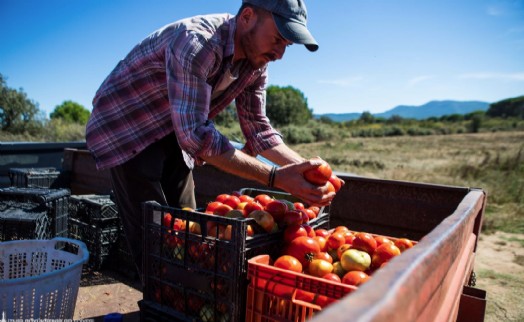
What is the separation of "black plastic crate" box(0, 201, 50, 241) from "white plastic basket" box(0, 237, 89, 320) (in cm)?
Answer: 156

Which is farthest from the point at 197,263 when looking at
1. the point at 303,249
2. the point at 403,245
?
the point at 403,245

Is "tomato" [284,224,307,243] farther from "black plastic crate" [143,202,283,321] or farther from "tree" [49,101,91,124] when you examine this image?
"tree" [49,101,91,124]

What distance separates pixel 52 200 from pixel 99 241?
69 centimetres

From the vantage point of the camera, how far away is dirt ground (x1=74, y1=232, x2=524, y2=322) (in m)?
3.30

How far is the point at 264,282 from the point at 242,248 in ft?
0.60

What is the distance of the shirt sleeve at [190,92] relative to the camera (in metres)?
2.17

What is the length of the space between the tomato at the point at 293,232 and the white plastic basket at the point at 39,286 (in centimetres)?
112

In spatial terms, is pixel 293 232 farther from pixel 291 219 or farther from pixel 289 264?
pixel 289 264

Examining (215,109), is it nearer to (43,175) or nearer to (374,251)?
(374,251)

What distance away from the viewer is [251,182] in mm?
4359

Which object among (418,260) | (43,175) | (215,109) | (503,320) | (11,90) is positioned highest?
(11,90)

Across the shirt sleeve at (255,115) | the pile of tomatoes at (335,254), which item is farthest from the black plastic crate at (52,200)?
the pile of tomatoes at (335,254)

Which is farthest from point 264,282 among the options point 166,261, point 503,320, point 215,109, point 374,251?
point 503,320

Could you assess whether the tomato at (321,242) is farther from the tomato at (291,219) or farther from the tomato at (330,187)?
the tomato at (330,187)
